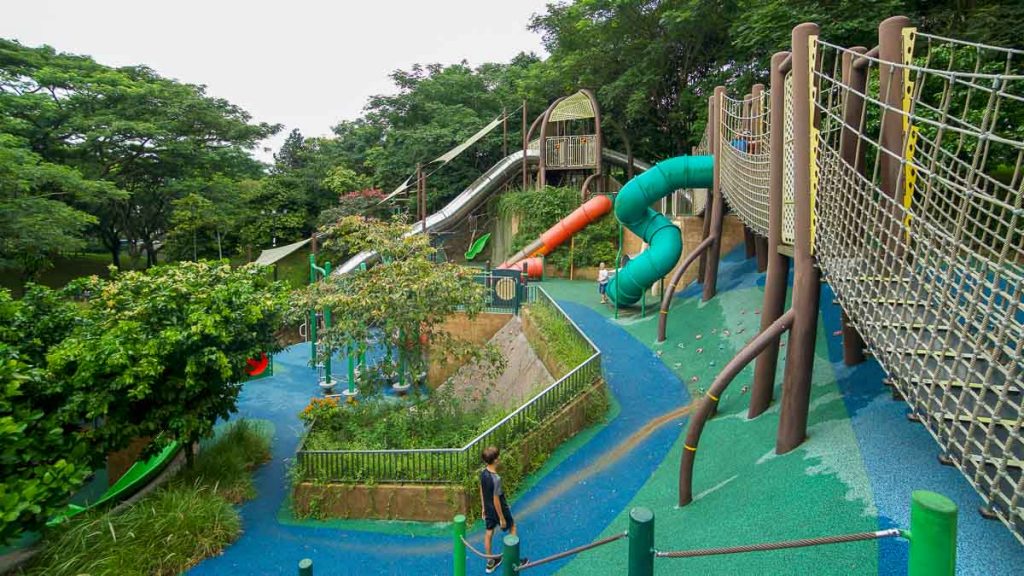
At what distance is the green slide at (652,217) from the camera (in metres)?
12.4

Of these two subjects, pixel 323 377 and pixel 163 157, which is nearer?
pixel 323 377

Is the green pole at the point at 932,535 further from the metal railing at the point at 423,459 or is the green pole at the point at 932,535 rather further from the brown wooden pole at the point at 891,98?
the metal railing at the point at 423,459

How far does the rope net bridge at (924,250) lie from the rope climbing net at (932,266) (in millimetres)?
14

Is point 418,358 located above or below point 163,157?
below

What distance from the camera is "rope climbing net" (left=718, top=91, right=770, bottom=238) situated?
28.7ft

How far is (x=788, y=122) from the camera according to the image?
6.20m

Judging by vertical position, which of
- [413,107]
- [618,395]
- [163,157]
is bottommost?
[618,395]

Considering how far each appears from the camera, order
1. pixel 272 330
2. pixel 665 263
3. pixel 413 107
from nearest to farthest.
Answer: pixel 272 330, pixel 665 263, pixel 413 107

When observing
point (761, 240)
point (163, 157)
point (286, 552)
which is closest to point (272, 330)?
point (286, 552)

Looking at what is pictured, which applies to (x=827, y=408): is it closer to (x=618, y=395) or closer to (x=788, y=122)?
(x=788, y=122)

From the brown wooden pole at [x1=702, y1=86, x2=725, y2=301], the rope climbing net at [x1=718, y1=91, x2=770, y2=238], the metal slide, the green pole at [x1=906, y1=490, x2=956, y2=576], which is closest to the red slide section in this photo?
the metal slide

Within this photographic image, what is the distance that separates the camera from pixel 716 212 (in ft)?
39.7

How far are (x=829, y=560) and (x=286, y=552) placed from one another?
231 inches

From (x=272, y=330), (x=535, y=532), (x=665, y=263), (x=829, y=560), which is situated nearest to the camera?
(x=829, y=560)
